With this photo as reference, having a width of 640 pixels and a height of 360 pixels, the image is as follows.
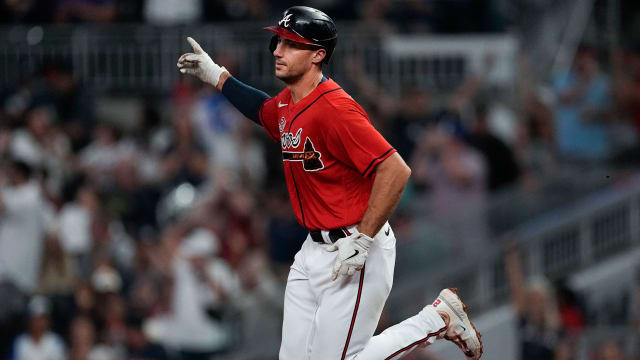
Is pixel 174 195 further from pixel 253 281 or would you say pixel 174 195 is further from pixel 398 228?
pixel 398 228

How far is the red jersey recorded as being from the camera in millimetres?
6551

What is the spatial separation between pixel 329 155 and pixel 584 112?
776 centimetres

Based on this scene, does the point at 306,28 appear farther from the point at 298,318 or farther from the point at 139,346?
the point at 139,346

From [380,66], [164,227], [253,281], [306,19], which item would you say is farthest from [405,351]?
[380,66]

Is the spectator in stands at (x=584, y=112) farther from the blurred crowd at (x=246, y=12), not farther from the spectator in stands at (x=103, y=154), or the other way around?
the spectator in stands at (x=103, y=154)

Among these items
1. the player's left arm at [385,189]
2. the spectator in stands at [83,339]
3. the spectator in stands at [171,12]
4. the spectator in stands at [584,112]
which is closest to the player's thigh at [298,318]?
the player's left arm at [385,189]

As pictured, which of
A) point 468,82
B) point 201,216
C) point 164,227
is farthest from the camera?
point 468,82

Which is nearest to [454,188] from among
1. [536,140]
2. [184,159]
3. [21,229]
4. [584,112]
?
[584,112]

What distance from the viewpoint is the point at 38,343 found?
1172 cm

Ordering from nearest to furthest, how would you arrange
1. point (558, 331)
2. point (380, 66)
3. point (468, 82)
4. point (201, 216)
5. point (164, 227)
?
1. point (558, 331)
2. point (201, 216)
3. point (164, 227)
4. point (468, 82)
5. point (380, 66)

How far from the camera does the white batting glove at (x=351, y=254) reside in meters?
6.46

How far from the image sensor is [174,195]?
13.3 meters

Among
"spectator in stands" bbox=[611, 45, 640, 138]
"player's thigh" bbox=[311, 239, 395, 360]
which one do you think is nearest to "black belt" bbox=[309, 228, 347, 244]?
"player's thigh" bbox=[311, 239, 395, 360]

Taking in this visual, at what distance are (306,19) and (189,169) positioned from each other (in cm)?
689
